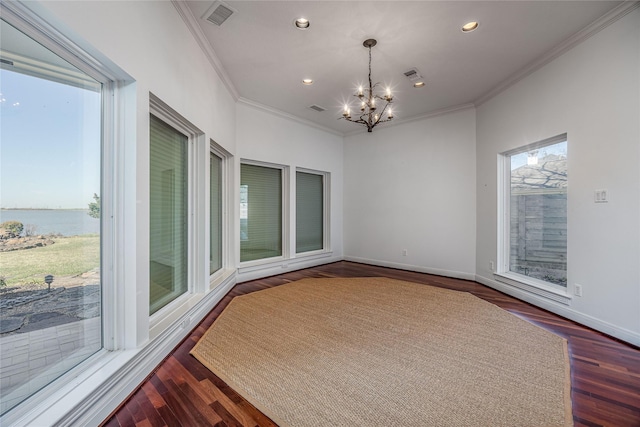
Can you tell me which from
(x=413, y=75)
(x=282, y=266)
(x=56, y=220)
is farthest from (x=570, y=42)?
(x=282, y=266)

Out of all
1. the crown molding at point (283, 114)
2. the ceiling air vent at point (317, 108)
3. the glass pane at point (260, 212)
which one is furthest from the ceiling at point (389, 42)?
the glass pane at point (260, 212)

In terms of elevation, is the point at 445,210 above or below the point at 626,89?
below

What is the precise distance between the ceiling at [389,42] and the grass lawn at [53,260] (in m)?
2.31

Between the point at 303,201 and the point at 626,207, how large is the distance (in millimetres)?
4835

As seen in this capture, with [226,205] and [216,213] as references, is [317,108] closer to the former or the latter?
[226,205]

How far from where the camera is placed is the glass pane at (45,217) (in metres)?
1.34

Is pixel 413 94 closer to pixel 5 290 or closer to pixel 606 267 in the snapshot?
pixel 606 267

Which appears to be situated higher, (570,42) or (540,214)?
(570,42)

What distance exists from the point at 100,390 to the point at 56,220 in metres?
1.02

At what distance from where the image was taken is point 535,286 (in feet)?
12.0

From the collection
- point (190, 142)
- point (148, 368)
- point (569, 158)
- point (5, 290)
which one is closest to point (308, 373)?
point (148, 368)

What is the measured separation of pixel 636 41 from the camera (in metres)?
2.55

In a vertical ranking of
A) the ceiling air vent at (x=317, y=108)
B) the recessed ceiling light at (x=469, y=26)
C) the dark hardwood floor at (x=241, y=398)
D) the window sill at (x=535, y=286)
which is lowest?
the dark hardwood floor at (x=241, y=398)

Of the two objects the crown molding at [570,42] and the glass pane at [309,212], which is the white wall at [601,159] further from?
the glass pane at [309,212]
